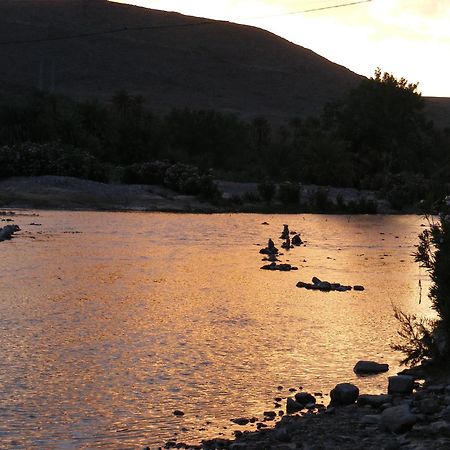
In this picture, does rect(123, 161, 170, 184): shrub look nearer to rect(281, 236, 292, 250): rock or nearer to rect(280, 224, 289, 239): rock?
rect(280, 224, 289, 239): rock

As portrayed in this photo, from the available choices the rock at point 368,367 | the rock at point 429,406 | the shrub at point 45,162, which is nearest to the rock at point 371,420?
the rock at point 429,406

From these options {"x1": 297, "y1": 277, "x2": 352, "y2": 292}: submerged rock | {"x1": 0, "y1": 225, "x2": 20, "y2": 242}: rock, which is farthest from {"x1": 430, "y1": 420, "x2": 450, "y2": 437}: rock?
{"x1": 0, "y1": 225, "x2": 20, "y2": 242}: rock

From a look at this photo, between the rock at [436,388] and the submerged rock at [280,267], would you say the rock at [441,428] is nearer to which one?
the rock at [436,388]

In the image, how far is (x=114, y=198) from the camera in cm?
4403

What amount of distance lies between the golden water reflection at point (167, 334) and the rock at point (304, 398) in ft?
0.97

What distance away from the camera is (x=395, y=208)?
50.7 meters

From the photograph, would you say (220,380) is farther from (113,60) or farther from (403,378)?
(113,60)

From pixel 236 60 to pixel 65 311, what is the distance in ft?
462

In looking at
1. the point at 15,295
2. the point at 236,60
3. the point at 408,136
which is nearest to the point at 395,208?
the point at 408,136

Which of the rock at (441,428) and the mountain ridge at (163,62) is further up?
the mountain ridge at (163,62)

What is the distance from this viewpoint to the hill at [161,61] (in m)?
130

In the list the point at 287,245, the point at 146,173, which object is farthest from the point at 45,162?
the point at 287,245

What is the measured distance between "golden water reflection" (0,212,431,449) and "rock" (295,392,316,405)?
0.97ft

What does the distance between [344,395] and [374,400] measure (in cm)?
34
